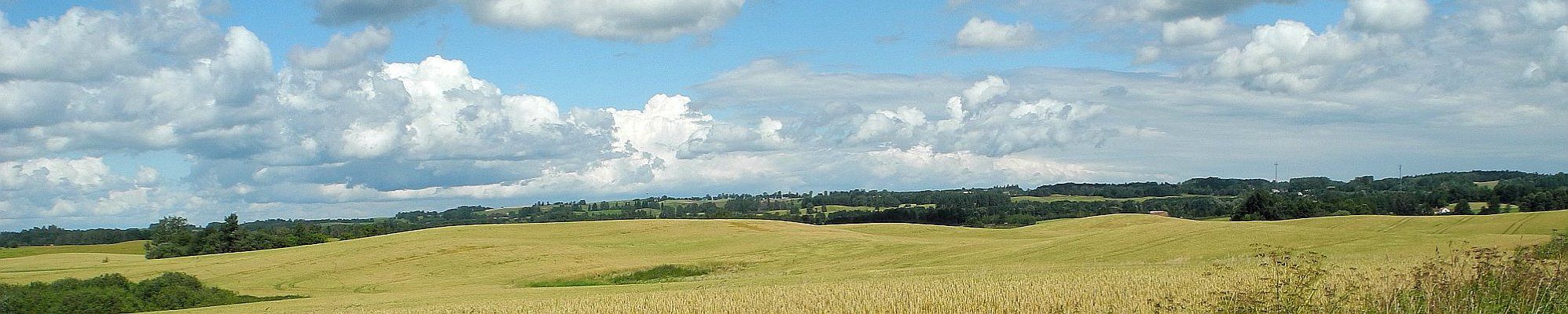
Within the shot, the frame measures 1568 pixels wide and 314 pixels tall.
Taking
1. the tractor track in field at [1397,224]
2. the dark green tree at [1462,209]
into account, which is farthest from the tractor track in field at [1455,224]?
the dark green tree at [1462,209]

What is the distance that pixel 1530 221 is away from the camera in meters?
56.6

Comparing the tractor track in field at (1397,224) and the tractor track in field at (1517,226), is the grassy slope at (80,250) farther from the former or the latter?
the tractor track in field at (1517,226)

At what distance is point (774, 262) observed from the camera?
53.3 meters

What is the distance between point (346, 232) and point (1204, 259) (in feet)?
318

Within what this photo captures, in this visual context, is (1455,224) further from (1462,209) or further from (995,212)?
(995,212)

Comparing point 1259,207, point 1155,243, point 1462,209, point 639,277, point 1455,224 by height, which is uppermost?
point 1259,207

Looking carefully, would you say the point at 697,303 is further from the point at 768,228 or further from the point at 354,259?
the point at 768,228

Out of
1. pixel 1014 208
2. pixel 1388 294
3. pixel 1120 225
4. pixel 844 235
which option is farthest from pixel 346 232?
pixel 1388 294

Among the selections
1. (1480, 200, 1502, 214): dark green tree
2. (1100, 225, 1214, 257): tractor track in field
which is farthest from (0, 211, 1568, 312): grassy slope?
(1480, 200, 1502, 214): dark green tree

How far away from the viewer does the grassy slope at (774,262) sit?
18.3 m

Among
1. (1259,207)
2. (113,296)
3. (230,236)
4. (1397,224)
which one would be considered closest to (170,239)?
(230,236)

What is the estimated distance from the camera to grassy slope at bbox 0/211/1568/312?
18.3m

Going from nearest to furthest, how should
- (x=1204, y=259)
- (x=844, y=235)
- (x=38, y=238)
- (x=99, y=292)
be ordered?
(x=1204, y=259)
(x=99, y=292)
(x=844, y=235)
(x=38, y=238)

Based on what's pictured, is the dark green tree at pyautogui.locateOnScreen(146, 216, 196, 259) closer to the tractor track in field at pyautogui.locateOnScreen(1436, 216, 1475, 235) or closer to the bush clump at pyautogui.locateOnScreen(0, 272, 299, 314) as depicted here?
the bush clump at pyautogui.locateOnScreen(0, 272, 299, 314)
